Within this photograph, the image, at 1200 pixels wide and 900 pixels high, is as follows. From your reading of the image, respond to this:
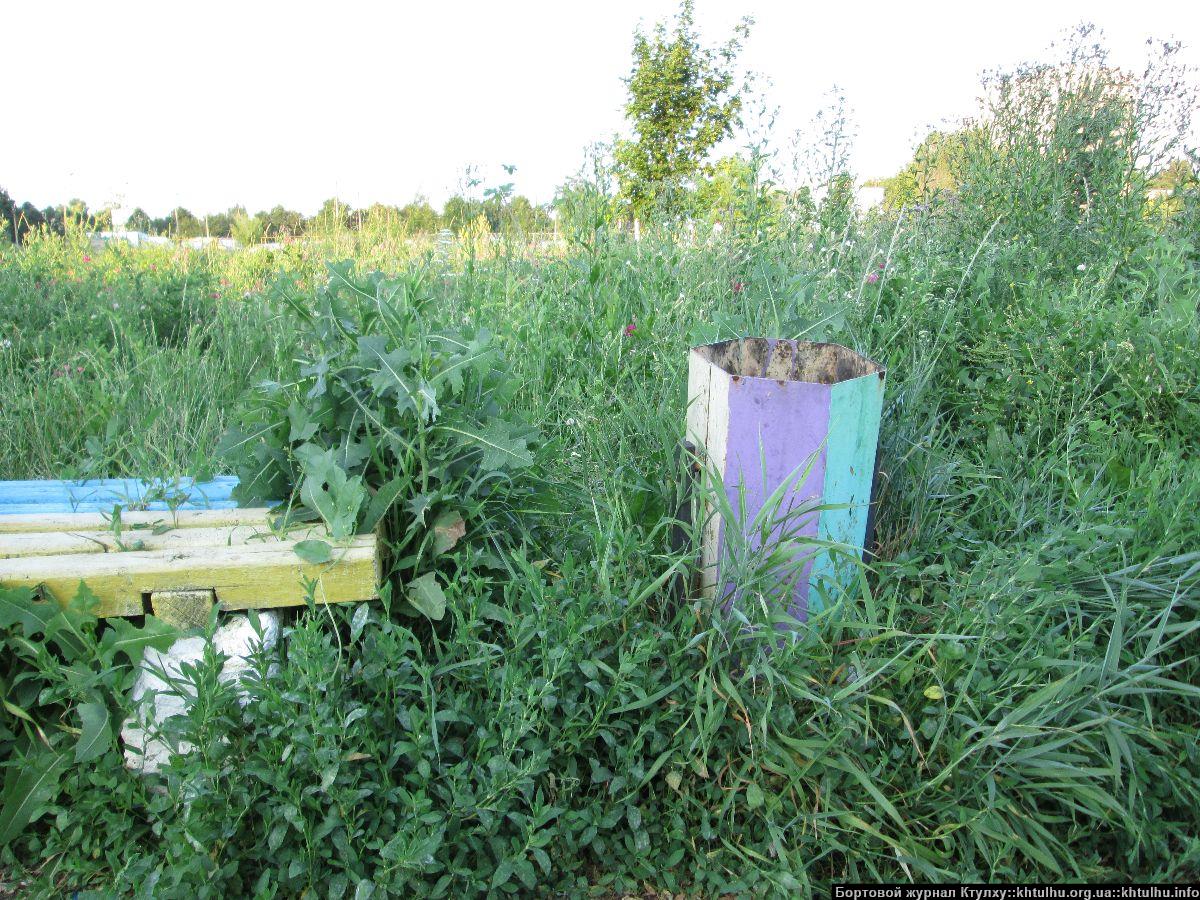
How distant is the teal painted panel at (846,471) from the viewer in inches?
74.5

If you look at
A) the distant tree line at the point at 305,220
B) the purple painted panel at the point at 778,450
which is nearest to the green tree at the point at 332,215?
the distant tree line at the point at 305,220

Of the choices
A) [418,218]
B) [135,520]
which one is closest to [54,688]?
[135,520]

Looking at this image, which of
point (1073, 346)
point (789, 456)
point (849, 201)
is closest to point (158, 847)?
point (789, 456)

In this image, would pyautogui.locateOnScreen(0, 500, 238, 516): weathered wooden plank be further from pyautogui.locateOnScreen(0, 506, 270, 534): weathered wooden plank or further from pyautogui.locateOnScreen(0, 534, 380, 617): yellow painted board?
pyautogui.locateOnScreen(0, 534, 380, 617): yellow painted board

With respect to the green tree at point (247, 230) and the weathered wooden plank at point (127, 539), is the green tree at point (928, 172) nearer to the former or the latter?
the weathered wooden plank at point (127, 539)

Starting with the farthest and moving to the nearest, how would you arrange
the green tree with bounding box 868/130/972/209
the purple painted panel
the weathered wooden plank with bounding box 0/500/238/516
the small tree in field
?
1. the small tree in field
2. the green tree with bounding box 868/130/972/209
3. the weathered wooden plank with bounding box 0/500/238/516
4. the purple painted panel

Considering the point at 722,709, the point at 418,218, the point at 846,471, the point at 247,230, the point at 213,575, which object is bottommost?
the point at 722,709

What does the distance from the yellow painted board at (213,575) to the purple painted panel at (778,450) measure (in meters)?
0.92

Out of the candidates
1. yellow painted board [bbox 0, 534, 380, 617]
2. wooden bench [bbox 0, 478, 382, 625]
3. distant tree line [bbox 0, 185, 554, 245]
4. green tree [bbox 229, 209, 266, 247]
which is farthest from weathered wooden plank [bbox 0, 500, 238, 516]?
green tree [bbox 229, 209, 266, 247]

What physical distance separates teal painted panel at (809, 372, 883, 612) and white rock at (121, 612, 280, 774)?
1.36 meters

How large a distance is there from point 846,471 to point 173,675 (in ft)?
5.67

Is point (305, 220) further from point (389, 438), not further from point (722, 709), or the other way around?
point (722, 709)

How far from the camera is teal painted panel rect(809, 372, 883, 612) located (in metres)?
1.89

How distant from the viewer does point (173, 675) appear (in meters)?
1.76
